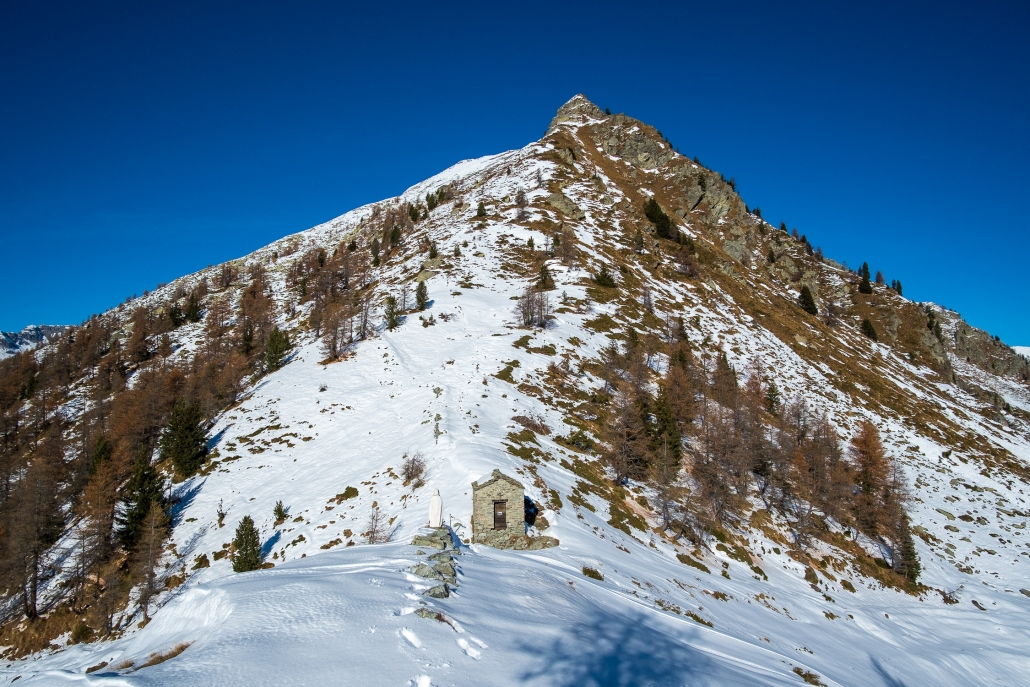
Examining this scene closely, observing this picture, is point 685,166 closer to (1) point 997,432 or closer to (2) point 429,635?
(1) point 997,432

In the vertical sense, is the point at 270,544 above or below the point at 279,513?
below

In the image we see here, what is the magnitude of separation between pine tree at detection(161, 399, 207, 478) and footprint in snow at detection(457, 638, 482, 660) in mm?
36799

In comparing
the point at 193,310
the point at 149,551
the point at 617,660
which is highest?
the point at 193,310

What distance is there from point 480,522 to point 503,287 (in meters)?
44.2

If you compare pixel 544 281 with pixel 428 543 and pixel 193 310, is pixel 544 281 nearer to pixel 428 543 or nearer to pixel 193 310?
pixel 428 543

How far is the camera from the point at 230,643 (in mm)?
7215

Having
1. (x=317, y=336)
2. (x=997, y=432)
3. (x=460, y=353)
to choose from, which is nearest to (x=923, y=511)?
(x=997, y=432)

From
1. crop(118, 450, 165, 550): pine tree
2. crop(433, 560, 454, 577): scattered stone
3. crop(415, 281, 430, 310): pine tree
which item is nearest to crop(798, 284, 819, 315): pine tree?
crop(415, 281, 430, 310): pine tree

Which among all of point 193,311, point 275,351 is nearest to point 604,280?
Answer: point 275,351

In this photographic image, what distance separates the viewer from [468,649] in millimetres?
7832

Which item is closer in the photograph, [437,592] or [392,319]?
[437,592]

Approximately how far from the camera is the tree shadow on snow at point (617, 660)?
809 cm

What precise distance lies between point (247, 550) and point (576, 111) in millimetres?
155685

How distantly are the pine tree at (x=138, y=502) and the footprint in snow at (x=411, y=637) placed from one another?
31.7 metres
